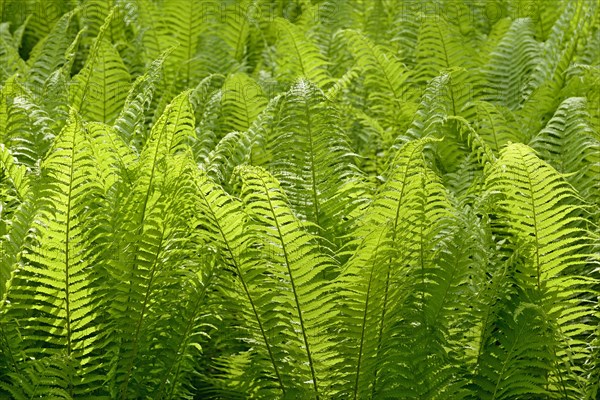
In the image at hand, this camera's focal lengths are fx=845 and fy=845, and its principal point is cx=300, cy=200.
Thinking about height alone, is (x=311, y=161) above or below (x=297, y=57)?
below

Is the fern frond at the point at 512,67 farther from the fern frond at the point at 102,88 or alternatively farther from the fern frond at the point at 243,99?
the fern frond at the point at 102,88

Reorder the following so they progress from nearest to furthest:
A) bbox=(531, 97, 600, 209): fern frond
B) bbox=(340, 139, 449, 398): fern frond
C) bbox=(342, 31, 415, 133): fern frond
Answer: bbox=(340, 139, 449, 398): fern frond < bbox=(531, 97, 600, 209): fern frond < bbox=(342, 31, 415, 133): fern frond

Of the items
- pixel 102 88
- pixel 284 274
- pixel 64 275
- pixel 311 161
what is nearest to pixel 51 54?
pixel 102 88

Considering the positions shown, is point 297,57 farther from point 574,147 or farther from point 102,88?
point 574,147

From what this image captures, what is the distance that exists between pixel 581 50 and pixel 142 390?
2140mm

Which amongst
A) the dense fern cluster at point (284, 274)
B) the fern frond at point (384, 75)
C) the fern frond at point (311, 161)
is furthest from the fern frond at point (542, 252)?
the fern frond at point (384, 75)

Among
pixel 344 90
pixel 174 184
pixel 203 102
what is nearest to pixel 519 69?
pixel 344 90

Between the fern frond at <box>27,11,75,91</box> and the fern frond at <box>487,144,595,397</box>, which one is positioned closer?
the fern frond at <box>487,144,595,397</box>

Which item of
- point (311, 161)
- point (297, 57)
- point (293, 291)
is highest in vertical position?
point (297, 57)

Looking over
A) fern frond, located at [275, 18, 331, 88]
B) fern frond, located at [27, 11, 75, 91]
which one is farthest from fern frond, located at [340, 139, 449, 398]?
fern frond, located at [27, 11, 75, 91]

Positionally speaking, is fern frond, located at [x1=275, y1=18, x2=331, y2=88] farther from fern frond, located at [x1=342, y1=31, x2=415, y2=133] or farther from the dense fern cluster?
the dense fern cluster

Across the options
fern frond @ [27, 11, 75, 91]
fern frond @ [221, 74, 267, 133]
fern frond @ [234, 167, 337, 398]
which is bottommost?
fern frond @ [234, 167, 337, 398]

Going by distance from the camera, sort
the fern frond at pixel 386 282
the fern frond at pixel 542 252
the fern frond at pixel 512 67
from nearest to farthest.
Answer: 1. the fern frond at pixel 386 282
2. the fern frond at pixel 542 252
3. the fern frond at pixel 512 67

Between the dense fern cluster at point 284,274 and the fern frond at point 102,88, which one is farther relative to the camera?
the fern frond at point 102,88
